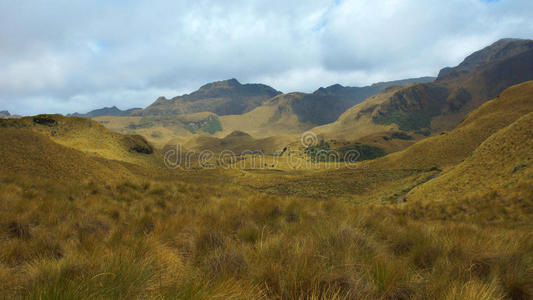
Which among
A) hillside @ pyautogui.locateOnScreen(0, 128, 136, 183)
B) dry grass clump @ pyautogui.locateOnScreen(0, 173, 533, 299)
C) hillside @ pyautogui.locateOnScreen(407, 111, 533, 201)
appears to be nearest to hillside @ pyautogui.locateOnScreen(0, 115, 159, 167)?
hillside @ pyautogui.locateOnScreen(0, 128, 136, 183)

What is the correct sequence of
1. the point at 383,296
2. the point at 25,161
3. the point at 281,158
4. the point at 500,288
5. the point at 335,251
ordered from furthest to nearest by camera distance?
the point at 281,158
the point at 25,161
the point at 335,251
the point at 500,288
the point at 383,296

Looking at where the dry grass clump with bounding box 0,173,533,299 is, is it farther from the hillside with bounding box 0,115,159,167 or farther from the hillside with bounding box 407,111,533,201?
the hillside with bounding box 0,115,159,167

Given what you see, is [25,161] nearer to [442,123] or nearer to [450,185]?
[450,185]

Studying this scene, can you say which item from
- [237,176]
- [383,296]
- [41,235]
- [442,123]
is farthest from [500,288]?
[442,123]

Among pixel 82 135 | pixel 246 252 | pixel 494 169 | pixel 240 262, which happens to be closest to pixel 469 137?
pixel 494 169

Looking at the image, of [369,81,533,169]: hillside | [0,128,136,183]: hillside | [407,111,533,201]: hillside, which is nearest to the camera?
[0,128,136,183]: hillside

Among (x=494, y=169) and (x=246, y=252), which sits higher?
(x=246, y=252)

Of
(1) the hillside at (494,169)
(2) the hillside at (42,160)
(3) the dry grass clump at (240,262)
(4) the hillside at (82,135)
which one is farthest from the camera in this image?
(4) the hillside at (82,135)

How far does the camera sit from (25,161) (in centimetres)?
1354

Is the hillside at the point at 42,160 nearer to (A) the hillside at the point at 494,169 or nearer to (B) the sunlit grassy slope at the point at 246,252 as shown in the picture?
(B) the sunlit grassy slope at the point at 246,252

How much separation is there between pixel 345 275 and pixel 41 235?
4.26 meters

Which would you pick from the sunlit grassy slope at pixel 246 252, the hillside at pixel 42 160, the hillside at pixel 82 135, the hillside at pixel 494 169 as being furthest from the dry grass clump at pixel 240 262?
the hillside at pixel 82 135

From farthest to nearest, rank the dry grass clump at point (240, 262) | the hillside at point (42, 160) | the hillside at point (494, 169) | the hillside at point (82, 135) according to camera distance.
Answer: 1. the hillside at point (82, 135)
2. the hillside at point (494, 169)
3. the hillside at point (42, 160)
4. the dry grass clump at point (240, 262)

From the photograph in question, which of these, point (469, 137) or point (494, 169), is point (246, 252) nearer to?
point (494, 169)
